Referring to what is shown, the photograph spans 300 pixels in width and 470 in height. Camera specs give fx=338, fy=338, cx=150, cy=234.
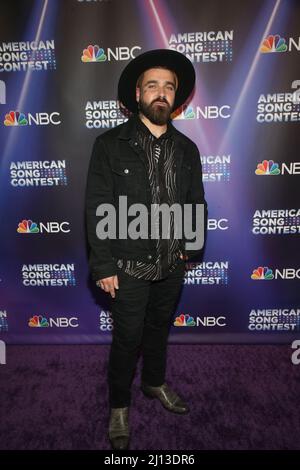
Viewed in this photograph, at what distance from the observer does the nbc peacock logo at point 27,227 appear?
292 centimetres

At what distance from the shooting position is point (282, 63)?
2.56 m

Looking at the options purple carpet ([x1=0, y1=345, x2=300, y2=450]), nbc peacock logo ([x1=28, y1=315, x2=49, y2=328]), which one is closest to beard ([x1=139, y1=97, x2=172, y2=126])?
purple carpet ([x1=0, y1=345, x2=300, y2=450])

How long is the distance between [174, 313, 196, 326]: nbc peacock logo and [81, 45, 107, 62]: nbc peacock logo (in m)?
2.26

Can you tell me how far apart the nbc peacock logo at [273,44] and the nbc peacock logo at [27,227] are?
2295 mm

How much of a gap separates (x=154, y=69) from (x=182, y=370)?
89.1 inches

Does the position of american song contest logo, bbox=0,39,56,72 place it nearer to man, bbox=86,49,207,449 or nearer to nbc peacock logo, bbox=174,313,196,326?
man, bbox=86,49,207,449

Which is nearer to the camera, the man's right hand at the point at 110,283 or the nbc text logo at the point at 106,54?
the man's right hand at the point at 110,283

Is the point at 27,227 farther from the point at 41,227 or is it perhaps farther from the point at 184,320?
the point at 184,320

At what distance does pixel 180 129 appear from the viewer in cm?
271

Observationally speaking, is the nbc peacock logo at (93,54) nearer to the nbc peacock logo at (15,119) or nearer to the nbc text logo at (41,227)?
the nbc peacock logo at (15,119)

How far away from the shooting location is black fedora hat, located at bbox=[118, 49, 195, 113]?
2.07m

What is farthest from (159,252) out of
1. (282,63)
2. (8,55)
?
(8,55)

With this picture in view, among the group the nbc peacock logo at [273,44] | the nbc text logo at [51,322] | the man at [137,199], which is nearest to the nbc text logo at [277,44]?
the nbc peacock logo at [273,44]

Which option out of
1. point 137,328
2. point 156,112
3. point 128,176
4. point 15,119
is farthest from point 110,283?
point 15,119
